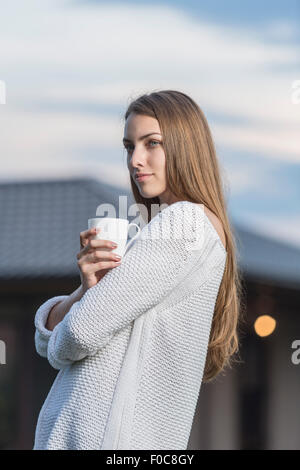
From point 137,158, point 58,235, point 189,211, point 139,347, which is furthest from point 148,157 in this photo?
point 58,235

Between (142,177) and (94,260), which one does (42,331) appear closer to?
(94,260)

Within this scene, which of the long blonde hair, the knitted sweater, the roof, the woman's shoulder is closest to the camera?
the knitted sweater

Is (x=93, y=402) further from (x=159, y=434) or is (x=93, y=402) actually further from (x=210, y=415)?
(x=210, y=415)

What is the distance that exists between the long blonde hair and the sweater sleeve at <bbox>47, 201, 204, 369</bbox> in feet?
0.39

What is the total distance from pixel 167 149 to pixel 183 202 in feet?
0.50

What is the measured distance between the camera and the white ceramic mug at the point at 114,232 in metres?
2.20

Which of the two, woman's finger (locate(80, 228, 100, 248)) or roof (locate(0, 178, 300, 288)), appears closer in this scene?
woman's finger (locate(80, 228, 100, 248))

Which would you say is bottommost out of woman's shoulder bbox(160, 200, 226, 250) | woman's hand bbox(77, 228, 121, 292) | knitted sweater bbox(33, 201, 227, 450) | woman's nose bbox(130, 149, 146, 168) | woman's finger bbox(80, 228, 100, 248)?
knitted sweater bbox(33, 201, 227, 450)

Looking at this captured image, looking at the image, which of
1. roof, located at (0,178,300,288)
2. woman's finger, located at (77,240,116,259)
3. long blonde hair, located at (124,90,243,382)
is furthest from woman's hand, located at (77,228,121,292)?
roof, located at (0,178,300,288)

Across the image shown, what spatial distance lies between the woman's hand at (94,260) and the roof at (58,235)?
636 cm

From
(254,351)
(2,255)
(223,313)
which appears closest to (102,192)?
(2,255)

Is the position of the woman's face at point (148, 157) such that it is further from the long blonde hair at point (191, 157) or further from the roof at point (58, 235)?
the roof at point (58, 235)

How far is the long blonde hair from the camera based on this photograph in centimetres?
229

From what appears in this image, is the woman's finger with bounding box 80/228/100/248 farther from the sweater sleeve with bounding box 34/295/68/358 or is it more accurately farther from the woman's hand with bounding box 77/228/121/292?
the sweater sleeve with bounding box 34/295/68/358
